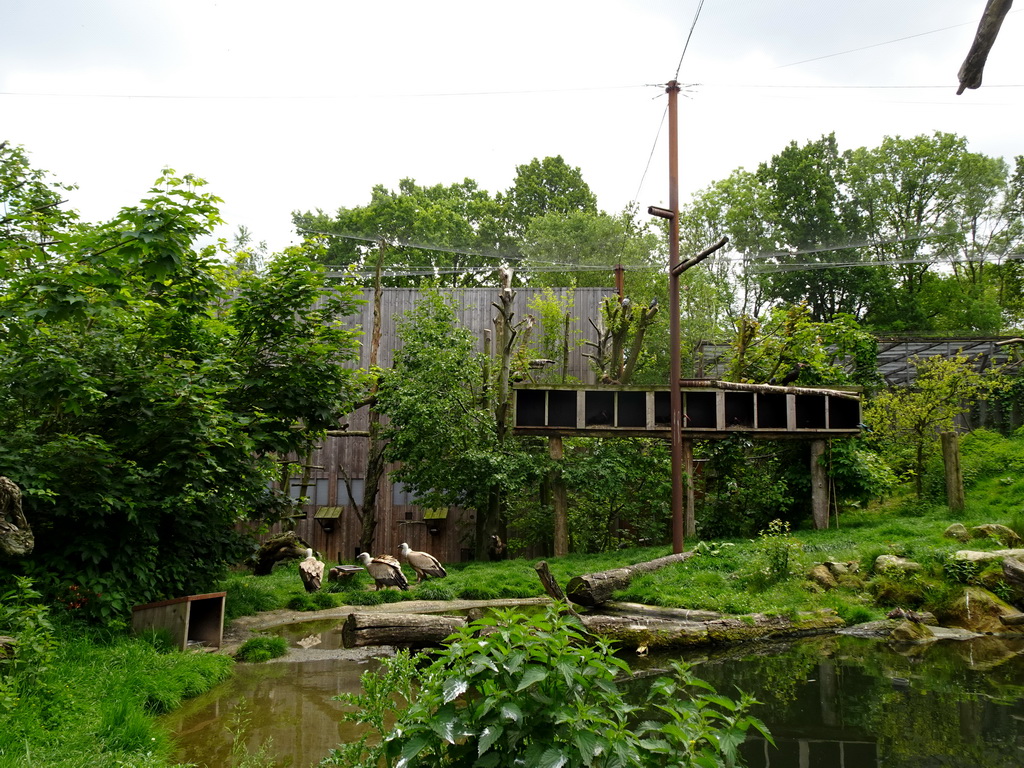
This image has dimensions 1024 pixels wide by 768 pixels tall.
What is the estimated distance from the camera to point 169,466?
8.40 meters

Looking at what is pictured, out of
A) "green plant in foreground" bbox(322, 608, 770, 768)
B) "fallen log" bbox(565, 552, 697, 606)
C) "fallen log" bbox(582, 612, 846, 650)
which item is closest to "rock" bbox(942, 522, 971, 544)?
"fallen log" bbox(582, 612, 846, 650)

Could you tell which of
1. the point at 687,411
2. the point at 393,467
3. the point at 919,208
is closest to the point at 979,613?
the point at 687,411

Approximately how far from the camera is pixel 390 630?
26.3 ft

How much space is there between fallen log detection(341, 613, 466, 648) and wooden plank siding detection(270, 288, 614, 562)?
41.7ft

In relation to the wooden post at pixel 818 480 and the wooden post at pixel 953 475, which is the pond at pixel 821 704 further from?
the wooden post at pixel 818 480

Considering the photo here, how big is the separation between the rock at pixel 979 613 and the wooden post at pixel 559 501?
8527 mm

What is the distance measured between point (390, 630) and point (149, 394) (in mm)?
3495

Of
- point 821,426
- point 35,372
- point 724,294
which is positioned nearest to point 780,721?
point 35,372

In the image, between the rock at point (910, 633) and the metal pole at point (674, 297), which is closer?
the rock at point (910, 633)

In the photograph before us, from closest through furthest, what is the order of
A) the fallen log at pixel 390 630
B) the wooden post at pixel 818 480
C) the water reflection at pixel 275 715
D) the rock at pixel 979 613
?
the water reflection at pixel 275 715 → the fallen log at pixel 390 630 → the rock at pixel 979 613 → the wooden post at pixel 818 480

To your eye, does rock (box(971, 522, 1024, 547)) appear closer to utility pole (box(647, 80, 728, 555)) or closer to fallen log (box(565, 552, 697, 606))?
utility pole (box(647, 80, 728, 555))

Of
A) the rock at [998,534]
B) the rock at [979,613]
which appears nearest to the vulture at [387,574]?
the rock at [979,613]

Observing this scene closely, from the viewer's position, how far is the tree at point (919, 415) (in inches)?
691

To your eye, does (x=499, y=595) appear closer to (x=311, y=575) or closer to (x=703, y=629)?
(x=311, y=575)
